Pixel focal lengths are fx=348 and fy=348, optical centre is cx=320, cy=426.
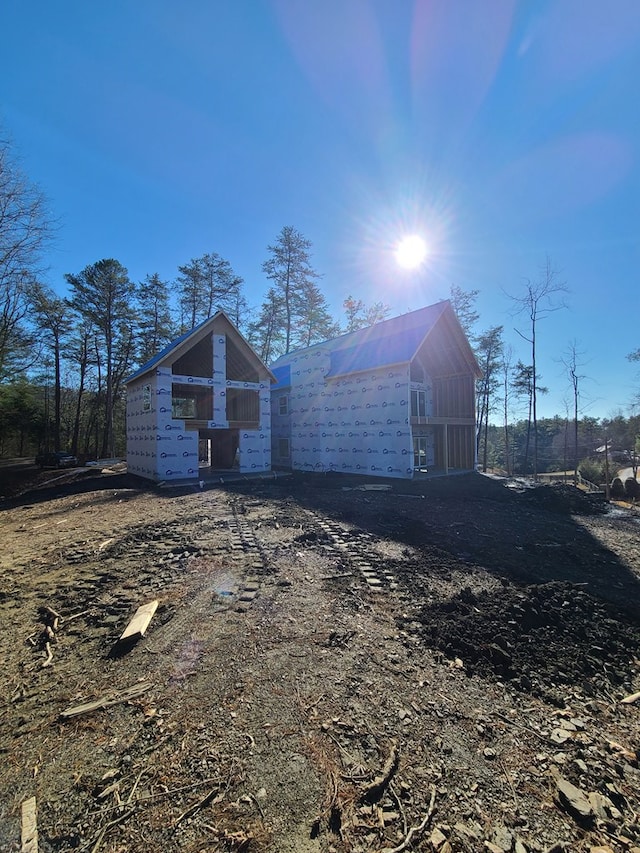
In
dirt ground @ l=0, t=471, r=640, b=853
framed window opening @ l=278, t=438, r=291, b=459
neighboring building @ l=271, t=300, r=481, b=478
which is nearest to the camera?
dirt ground @ l=0, t=471, r=640, b=853

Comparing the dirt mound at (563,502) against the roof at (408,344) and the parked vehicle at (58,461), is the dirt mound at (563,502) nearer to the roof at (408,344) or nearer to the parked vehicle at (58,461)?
the roof at (408,344)

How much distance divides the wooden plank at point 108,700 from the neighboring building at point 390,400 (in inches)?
559

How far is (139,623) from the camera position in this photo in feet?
12.3

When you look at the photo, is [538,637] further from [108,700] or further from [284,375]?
[284,375]

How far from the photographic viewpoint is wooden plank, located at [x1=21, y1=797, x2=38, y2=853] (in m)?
1.72

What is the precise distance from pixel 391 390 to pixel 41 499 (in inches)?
591

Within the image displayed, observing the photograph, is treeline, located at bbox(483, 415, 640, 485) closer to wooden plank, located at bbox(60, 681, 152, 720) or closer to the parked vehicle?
wooden plank, located at bbox(60, 681, 152, 720)

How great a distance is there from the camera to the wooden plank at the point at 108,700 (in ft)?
8.58

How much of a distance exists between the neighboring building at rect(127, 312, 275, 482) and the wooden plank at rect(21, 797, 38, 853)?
1496cm

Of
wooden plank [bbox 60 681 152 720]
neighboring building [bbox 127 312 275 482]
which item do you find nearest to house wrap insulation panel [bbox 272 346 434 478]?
neighboring building [bbox 127 312 275 482]

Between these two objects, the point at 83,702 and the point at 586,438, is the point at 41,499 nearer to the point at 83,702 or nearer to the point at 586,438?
the point at 83,702

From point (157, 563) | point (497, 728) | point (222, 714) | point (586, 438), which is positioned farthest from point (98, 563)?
point (586, 438)

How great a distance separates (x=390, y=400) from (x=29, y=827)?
1587cm

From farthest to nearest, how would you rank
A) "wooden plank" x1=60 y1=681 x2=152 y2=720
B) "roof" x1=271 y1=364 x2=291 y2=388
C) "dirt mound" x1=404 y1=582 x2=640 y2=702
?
1. "roof" x1=271 y1=364 x2=291 y2=388
2. "dirt mound" x1=404 y1=582 x2=640 y2=702
3. "wooden plank" x1=60 y1=681 x2=152 y2=720
